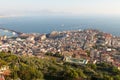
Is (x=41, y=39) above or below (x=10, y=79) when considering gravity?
below

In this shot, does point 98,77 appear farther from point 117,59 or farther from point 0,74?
point 117,59

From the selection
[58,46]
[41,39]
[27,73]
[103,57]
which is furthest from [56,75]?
[41,39]

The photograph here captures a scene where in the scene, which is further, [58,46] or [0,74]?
[58,46]

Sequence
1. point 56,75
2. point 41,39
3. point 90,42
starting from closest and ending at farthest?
1. point 56,75
2. point 90,42
3. point 41,39

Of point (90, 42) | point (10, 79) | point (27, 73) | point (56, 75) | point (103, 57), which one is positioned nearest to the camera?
point (10, 79)

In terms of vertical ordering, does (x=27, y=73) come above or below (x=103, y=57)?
above

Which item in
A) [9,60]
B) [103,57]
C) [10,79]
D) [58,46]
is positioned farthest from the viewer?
[58,46]

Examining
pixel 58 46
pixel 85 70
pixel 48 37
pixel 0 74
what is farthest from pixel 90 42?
pixel 0 74

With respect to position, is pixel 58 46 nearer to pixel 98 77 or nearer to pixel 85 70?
pixel 85 70

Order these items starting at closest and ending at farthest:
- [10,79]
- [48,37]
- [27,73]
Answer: [10,79], [27,73], [48,37]
